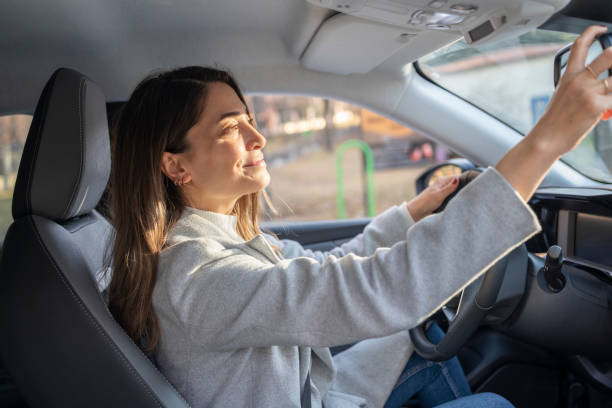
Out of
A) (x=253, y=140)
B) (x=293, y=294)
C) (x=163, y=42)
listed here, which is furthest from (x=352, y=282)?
(x=163, y=42)

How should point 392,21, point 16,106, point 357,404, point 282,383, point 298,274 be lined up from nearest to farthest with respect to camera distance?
point 298,274
point 282,383
point 357,404
point 392,21
point 16,106

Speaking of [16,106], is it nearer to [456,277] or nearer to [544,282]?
[456,277]

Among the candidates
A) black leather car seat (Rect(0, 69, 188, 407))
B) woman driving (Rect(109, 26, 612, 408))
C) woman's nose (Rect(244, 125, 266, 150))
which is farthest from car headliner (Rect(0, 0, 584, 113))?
black leather car seat (Rect(0, 69, 188, 407))

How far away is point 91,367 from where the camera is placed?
1.00 metres

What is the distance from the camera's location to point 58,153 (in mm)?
1112

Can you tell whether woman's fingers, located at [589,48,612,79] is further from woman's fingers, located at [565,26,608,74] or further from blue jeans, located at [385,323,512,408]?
blue jeans, located at [385,323,512,408]

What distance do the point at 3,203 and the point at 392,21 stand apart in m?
1.48

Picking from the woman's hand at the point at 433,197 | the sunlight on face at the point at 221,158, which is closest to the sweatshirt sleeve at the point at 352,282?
the sunlight on face at the point at 221,158

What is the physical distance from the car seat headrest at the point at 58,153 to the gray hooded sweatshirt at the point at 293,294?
24 cm

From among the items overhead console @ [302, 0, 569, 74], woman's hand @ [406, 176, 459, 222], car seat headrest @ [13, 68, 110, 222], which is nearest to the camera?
car seat headrest @ [13, 68, 110, 222]

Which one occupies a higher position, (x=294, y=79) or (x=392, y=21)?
(x=392, y=21)

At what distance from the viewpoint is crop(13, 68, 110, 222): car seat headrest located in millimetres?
1101

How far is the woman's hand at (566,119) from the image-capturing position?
29.4 inches

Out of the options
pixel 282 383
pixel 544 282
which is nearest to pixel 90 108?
pixel 282 383
